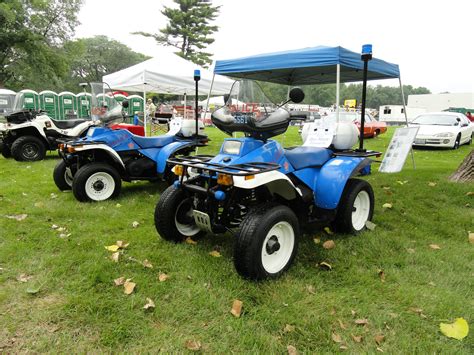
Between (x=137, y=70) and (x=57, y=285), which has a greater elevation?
(x=137, y=70)

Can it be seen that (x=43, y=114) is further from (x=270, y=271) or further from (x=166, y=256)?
(x=270, y=271)

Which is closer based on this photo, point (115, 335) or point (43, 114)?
point (115, 335)

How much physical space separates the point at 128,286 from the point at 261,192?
4.46 feet

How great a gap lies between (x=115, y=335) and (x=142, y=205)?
9.88 feet

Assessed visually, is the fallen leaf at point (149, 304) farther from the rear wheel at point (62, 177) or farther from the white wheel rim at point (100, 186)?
the rear wheel at point (62, 177)

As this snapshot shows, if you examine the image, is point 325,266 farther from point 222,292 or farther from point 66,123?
point 66,123

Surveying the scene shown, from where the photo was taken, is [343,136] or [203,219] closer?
[203,219]

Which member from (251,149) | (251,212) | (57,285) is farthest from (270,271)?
(57,285)

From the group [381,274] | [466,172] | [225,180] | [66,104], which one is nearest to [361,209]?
[381,274]

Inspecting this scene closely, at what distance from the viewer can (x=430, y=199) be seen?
523 cm

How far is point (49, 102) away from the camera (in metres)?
25.8

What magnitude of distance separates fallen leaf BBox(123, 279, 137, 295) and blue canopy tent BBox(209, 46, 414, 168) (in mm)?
3644

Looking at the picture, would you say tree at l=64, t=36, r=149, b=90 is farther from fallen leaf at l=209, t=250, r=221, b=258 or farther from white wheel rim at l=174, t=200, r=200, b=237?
fallen leaf at l=209, t=250, r=221, b=258

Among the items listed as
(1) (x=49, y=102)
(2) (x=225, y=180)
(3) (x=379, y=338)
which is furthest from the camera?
(1) (x=49, y=102)
